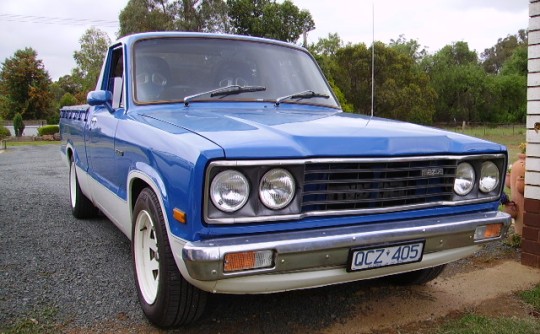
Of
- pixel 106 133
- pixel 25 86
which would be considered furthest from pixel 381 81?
pixel 106 133

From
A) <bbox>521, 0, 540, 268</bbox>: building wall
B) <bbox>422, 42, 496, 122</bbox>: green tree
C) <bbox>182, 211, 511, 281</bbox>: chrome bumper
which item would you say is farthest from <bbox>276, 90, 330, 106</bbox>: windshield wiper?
<bbox>422, 42, 496, 122</bbox>: green tree

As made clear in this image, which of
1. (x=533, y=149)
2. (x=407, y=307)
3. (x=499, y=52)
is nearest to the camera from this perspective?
(x=407, y=307)

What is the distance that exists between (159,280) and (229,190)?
72cm

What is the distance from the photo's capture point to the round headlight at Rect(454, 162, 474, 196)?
2775 millimetres

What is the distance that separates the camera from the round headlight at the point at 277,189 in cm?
223

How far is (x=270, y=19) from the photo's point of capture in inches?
1431

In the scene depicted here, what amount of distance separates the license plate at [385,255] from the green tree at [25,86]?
44.7 m

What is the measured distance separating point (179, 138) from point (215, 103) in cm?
107

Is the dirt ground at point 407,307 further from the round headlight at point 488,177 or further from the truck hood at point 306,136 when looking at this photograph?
the truck hood at point 306,136

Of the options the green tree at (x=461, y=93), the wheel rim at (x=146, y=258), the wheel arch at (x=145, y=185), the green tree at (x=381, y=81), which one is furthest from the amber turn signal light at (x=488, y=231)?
the green tree at (x=461, y=93)

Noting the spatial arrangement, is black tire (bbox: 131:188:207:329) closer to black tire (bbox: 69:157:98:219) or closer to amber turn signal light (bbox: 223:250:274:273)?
amber turn signal light (bbox: 223:250:274:273)

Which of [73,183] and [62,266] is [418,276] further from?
[73,183]

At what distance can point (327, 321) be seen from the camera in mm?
2939

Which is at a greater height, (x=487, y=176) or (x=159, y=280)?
(x=487, y=176)
